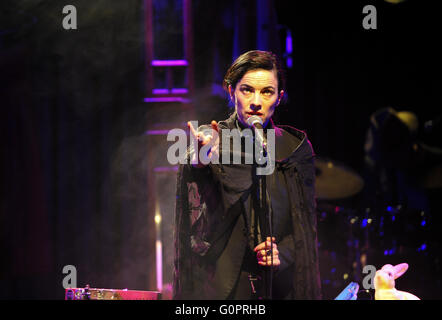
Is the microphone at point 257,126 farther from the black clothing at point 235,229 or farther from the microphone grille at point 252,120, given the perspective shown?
the black clothing at point 235,229

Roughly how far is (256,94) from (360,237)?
8.46ft

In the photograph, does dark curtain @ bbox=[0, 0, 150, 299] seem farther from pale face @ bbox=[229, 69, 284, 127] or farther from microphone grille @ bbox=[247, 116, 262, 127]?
microphone grille @ bbox=[247, 116, 262, 127]

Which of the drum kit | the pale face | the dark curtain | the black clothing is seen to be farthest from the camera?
the drum kit

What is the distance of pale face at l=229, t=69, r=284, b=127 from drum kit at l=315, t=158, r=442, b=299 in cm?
223

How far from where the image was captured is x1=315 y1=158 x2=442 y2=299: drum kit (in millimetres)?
4512

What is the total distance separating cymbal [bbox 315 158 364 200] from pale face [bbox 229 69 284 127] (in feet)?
7.77

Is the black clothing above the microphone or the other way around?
the other way around

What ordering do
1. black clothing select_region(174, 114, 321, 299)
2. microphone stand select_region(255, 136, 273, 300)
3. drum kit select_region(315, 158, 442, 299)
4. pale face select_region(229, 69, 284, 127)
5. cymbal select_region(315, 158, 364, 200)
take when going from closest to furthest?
microphone stand select_region(255, 136, 273, 300) → black clothing select_region(174, 114, 321, 299) → pale face select_region(229, 69, 284, 127) → drum kit select_region(315, 158, 442, 299) → cymbal select_region(315, 158, 364, 200)

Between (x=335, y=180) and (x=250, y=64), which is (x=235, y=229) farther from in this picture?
(x=335, y=180)

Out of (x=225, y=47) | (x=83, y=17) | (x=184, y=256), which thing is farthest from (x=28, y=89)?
(x=184, y=256)

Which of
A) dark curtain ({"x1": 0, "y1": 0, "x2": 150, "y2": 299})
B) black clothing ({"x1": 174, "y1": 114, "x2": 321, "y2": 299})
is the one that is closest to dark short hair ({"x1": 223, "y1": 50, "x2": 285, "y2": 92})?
black clothing ({"x1": 174, "y1": 114, "x2": 321, "y2": 299})

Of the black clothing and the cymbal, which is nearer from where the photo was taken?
the black clothing

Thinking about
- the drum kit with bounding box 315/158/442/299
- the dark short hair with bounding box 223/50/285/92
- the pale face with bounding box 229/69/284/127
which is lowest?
the drum kit with bounding box 315/158/442/299
